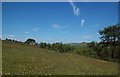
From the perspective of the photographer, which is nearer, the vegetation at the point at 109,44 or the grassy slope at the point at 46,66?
the grassy slope at the point at 46,66

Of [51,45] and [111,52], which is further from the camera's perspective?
[51,45]

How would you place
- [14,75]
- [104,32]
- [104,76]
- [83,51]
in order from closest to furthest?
[14,75]
[104,76]
[104,32]
[83,51]

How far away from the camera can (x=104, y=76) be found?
20.7m

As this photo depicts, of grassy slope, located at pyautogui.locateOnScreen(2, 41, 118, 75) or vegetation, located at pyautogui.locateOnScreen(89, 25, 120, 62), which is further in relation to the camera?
vegetation, located at pyautogui.locateOnScreen(89, 25, 120, 62)

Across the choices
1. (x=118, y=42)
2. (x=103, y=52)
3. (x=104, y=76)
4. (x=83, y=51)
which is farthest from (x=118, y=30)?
(x=104, y=76)

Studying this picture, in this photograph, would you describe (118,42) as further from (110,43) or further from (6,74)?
(6,74)

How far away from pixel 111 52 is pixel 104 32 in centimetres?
958

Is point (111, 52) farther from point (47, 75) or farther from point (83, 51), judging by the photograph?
point (47, 75)

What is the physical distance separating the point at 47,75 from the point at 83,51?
8388 centimetres

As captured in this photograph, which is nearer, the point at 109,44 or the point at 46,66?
the point at 46,66

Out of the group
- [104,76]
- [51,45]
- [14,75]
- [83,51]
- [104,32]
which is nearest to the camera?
[14,75]

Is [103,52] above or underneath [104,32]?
underneath

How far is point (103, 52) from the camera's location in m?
84.2

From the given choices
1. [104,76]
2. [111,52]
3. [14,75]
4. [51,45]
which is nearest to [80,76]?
[104,76]
